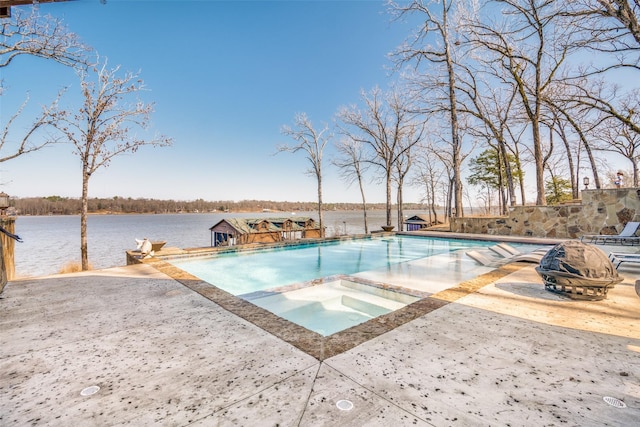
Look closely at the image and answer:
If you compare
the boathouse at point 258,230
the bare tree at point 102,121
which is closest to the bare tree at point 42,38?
the bare tree at point 102,121

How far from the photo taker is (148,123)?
963cm

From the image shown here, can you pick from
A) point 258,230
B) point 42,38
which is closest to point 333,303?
point 42,38

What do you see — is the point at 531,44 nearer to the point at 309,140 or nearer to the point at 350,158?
the point at 350,158

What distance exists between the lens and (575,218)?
9.58 metres

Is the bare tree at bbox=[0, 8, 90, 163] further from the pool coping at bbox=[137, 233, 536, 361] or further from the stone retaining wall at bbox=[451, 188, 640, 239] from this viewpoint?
the stone retaining wall at bbox=[451, 188, 640, 239]

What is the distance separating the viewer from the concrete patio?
145 centimetres

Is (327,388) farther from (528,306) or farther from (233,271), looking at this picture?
(233,271)

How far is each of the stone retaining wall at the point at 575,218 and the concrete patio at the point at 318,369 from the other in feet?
27.6

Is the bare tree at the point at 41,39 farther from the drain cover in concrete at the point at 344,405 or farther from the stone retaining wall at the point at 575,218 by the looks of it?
the stone retaining wall at the point at 575,218

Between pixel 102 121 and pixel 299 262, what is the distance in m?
8.29

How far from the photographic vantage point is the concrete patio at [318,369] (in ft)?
4.76

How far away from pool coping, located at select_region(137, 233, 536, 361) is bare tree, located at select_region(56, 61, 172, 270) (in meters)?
7.55

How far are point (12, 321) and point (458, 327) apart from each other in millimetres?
4559

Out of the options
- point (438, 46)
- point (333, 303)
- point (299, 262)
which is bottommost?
point (333, 303)
